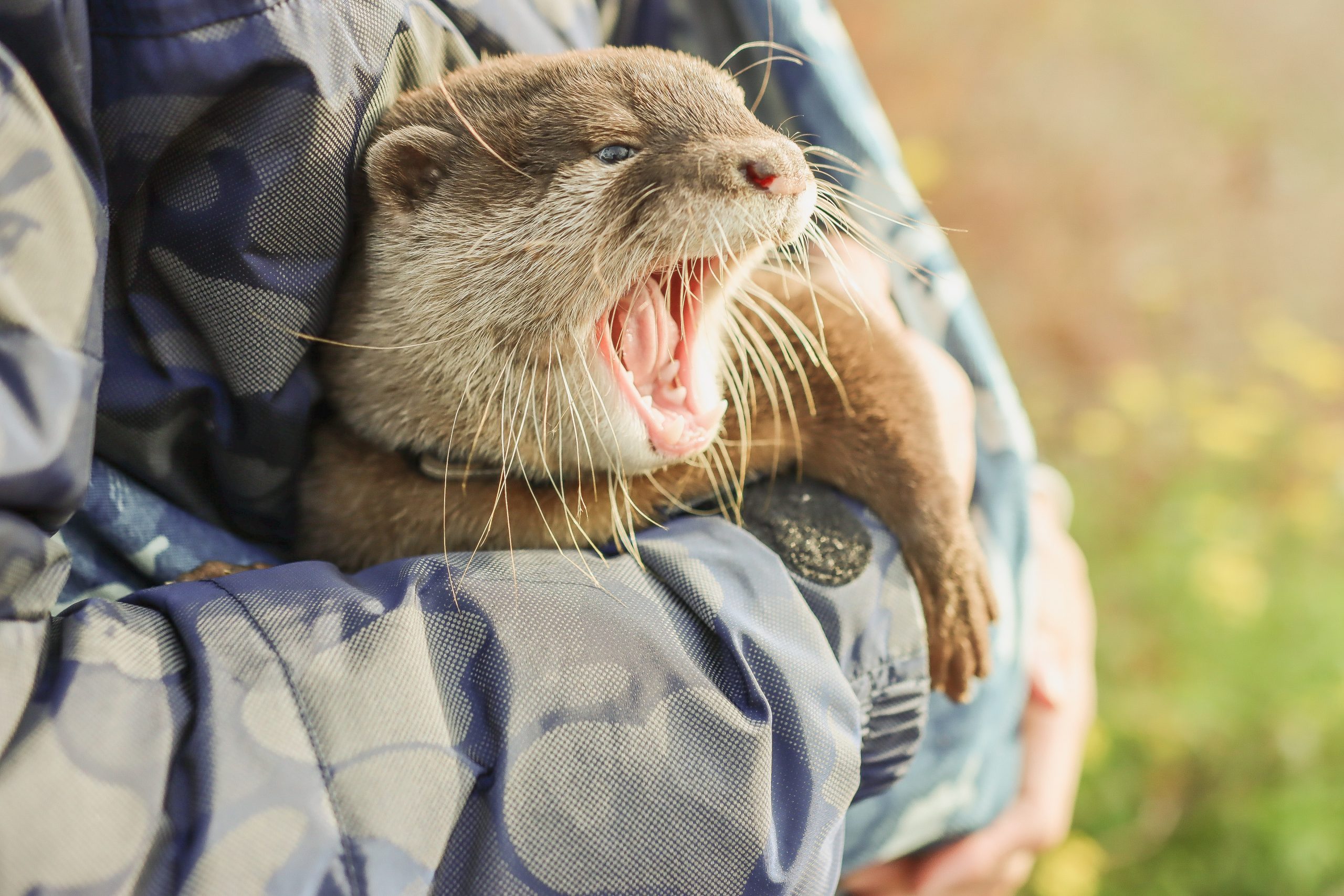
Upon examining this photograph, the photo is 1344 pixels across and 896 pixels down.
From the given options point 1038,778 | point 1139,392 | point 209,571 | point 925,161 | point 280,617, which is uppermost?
point 280,617

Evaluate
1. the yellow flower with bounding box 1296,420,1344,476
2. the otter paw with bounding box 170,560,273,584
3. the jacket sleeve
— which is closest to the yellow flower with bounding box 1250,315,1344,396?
the yellow flower with bounding box 1296,420,1344,476

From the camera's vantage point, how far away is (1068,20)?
388 cm

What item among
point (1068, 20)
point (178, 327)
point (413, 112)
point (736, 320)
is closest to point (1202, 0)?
point (1068, 20)

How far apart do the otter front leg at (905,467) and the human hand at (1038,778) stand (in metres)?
0.38

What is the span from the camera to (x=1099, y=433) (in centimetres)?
321

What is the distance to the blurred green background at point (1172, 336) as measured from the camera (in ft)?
7.55

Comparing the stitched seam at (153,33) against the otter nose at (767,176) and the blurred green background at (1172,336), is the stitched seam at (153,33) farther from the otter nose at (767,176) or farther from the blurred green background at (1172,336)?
the blurred green background at (1172,336)

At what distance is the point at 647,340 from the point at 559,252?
0.46ft

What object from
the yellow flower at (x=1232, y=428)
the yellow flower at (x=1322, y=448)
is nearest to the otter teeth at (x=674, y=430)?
the yellow flower at (x=1232, y=428)

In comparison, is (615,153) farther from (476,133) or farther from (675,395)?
(675,395)

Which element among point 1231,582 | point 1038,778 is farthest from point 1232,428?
point 1038,778

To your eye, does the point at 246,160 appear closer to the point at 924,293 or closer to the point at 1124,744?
the point at 924,293

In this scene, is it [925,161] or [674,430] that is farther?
[925,161]

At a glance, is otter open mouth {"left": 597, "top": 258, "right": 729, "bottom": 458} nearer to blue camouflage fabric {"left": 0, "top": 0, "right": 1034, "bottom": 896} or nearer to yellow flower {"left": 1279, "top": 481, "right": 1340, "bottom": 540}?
blue camouflage fabric {"left": 0, "top": 0, "right": 1034, "bottom": 896}
